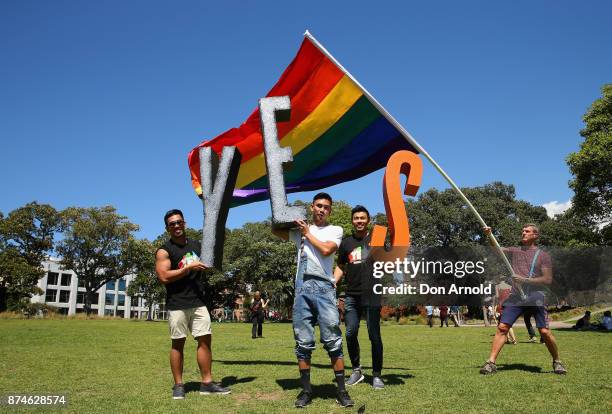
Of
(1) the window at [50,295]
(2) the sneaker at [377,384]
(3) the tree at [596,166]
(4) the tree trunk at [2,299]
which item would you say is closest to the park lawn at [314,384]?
(2) the sneaker at [377,384]

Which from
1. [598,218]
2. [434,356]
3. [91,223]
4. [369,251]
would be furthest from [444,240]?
[369,251]

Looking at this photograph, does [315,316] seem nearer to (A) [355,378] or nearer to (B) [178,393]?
(A) [355,378]

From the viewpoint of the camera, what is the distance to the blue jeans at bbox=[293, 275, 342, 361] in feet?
17.2

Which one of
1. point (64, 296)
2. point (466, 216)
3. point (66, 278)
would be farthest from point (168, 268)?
point (64, 296)

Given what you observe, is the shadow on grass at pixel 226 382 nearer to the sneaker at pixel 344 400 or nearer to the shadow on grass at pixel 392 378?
the shadow on grass at pixel 392 378

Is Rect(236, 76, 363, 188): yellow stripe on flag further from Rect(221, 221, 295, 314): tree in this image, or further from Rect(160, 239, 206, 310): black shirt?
Rect(221, 221, 295, 314): tree

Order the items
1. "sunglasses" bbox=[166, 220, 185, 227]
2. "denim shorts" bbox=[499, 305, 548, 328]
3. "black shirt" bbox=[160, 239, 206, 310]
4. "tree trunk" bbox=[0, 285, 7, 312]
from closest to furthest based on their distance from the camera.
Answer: "black shirt" bbox=[160, 239, 206, 310] → "sunglasses" bbox=[166, 220, 185, 227] → "denim shorts" bbox=[499, 305, 548, 328] → "tree trunk" bbox=[0, 285, 7, 312]

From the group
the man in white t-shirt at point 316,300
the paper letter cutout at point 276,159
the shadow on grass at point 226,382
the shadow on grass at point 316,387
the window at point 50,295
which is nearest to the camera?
the man in white t-shirt at point 316,300

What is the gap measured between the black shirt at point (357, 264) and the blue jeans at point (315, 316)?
115 centimetres

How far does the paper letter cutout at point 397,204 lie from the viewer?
6281mm

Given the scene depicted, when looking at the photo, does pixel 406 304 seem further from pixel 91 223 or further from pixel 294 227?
pixel 91 223

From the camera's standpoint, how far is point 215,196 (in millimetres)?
6352

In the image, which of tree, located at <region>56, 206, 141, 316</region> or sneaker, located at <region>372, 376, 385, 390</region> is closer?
sneaker, located at <region>372, 376, 385, 390</region>

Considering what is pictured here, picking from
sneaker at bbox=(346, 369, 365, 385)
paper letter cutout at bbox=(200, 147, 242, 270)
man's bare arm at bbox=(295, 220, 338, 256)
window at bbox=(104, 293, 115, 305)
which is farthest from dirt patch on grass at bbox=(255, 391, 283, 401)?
window at bbox=(104, 293, 115, 305)
